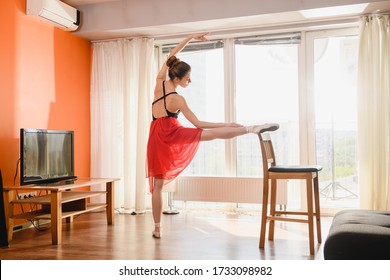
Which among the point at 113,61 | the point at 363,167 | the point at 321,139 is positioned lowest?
the point at 363,167

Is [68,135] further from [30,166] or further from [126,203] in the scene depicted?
[126,203]

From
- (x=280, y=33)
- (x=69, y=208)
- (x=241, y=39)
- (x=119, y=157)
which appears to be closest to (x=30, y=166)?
(x=69, y=208)

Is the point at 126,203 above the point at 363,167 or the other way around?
the other way around

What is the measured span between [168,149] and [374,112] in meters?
2.22

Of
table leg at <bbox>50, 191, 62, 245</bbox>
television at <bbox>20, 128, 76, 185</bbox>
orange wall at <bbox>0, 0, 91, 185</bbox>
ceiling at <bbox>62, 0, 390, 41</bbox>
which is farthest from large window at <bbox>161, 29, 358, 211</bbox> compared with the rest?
table leg at <bbox>50, 191, 62, 245</bbox>

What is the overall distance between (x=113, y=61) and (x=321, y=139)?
8.81ft

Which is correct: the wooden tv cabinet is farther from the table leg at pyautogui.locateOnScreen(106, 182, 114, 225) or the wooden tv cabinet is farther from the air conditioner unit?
the air conditioner unit

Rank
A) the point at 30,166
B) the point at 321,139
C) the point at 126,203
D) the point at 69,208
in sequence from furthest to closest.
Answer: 1. the point at 126,203
2. the point at 321,139
3. the point at 69,208
4. the point at 30,166

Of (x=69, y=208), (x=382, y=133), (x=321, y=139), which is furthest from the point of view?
(x=321, y=139)

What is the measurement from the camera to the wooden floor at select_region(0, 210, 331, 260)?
2801 mm

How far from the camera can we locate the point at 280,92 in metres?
4.57

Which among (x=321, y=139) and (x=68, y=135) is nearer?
(x=68, y=135)

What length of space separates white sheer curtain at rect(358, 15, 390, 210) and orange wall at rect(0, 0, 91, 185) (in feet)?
10.6

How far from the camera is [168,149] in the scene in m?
3.34
